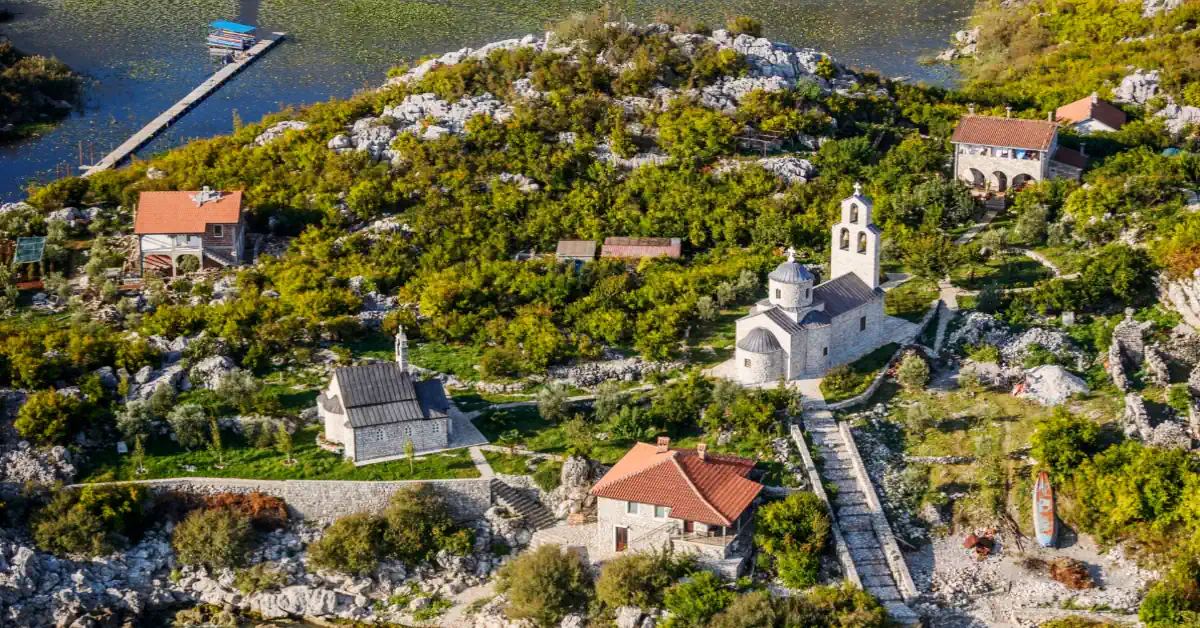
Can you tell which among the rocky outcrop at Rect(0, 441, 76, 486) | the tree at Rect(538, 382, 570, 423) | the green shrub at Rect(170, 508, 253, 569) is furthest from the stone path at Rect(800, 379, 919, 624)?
the rocky outcrop at Rect(0, 441, 76, 486)

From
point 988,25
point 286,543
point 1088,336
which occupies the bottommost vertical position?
point 286,543

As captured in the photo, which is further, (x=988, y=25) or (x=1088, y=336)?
(x=988, y=25)

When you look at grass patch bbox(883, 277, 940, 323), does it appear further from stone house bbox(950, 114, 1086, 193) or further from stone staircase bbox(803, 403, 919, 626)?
stone house bbox(950, 114, 1086, 193)

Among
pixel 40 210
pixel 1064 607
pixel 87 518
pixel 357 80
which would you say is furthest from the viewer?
pixel 357 80

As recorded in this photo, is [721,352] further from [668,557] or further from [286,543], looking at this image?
[286,543]

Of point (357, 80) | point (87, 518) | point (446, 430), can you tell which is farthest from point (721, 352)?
point (357, 80)

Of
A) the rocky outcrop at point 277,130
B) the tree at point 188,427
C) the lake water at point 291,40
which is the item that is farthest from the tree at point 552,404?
the lake water at point 291,40

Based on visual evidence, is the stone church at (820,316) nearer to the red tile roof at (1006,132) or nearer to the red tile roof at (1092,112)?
the red tile roof at (1006,132)
